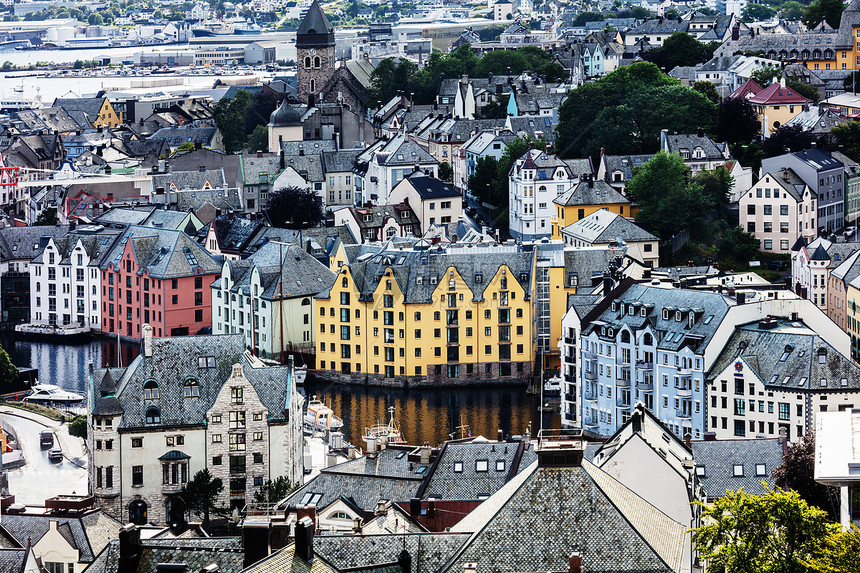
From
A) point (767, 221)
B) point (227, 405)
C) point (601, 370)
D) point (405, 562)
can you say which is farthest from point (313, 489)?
point (767, 221)

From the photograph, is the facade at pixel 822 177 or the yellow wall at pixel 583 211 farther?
the facade at pixel 822 177

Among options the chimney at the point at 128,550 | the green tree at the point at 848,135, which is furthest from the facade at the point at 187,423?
the green tree at the point at 848,135

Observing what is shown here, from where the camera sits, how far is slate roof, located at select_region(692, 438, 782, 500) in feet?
243

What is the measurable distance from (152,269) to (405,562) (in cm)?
8520

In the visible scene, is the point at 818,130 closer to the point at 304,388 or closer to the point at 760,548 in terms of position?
the point at 304,388

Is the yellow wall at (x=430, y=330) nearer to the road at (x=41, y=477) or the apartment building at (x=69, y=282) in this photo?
the apartment building at (x=69, y=282)

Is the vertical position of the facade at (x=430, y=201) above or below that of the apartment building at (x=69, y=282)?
above

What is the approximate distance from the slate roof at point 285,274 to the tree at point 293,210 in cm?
2112

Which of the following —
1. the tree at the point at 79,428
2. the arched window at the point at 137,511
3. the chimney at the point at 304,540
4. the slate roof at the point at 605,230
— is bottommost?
the arched window at the point at 137,511

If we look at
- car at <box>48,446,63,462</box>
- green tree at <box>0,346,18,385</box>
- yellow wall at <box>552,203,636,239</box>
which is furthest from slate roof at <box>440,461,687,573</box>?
yellow wall at <box>552,203,636,239</box>

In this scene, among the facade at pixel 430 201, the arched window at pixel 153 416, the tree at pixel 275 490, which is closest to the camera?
the tree at pixel 275 490

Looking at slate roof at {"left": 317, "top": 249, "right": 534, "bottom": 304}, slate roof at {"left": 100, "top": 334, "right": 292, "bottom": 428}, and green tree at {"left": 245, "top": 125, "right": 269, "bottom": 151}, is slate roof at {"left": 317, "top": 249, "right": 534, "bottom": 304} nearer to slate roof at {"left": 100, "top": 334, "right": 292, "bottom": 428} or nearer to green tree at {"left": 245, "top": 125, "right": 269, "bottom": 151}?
slate roof at {"left": 100, "top": 334, "right": 292, "bottom": 428}

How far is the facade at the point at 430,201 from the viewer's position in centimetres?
14338

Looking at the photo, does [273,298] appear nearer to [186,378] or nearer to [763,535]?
[186,378]
